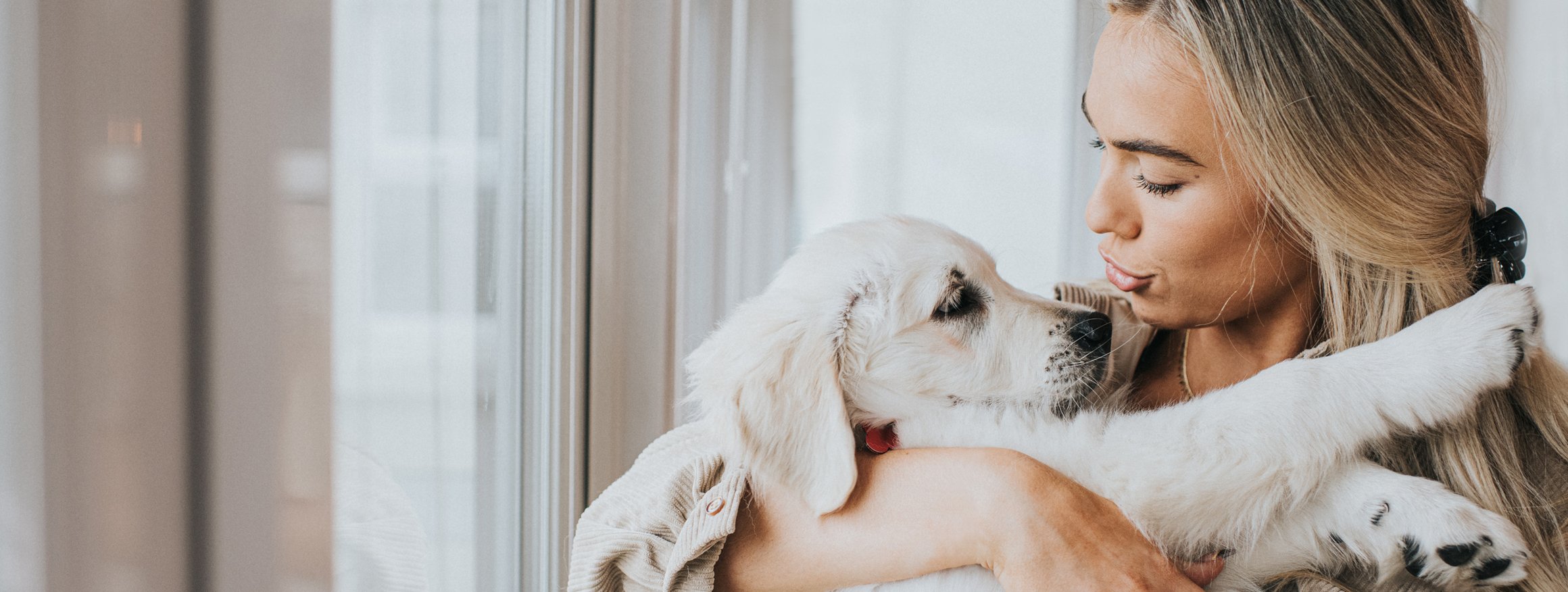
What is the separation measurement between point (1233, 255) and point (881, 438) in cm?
55

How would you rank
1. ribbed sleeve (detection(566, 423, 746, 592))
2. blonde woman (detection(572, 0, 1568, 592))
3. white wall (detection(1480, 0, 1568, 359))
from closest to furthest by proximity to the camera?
blonde woman (detection(572, 0, 1568, 592))
ribbed sleeve (detection(566, 423, 746, 592))
white wall (detection(1480, 0, 1568, 359))

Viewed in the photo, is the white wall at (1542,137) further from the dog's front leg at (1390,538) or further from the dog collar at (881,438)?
the dog collar at (881,438)

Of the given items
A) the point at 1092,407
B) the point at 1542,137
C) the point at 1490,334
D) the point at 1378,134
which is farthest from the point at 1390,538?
the point at 1542,137

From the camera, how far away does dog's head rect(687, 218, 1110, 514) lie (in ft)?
4.08

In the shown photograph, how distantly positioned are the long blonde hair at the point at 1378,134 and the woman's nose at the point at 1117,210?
6.1 inches

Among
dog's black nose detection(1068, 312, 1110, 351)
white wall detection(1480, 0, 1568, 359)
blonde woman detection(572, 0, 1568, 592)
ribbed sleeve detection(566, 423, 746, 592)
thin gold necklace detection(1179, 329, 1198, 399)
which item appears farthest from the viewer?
white wall detection(1480, 0, 1568, 359)

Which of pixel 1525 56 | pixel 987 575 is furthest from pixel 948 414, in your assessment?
pixel 1525 56

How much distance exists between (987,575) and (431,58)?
1.05m

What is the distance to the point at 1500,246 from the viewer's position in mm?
1166

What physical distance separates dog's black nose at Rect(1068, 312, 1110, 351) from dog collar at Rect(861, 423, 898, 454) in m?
0.29

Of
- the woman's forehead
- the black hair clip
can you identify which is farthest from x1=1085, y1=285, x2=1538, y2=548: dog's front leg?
the woman's forehead

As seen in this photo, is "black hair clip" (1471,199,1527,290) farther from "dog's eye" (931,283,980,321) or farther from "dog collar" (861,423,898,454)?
"dog collar" (861,423,898,454)

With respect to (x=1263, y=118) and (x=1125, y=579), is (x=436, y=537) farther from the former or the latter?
(x=1263, y=118)

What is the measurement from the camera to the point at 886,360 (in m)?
1.30
